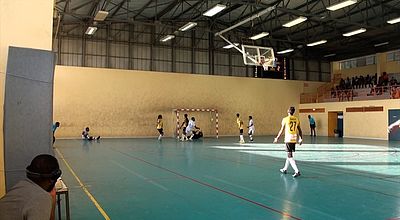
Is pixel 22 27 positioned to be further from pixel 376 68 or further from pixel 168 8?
pixel 376 68

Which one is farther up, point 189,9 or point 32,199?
point 189,9

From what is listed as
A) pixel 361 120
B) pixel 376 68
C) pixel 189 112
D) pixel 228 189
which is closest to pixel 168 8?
pixel 189 112

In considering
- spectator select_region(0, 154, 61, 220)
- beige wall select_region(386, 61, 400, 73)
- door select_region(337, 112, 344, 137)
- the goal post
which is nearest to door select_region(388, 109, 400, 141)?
door select_region(337, 112, 344, 137)

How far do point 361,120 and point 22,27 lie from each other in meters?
30.9

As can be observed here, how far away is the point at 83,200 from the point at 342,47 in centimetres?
3496

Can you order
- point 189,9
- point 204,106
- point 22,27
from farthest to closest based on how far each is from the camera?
point 204,106, point 189,9, point 22,27

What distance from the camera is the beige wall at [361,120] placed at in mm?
29609

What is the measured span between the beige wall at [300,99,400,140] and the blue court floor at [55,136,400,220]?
17.9m

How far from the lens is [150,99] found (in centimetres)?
3086

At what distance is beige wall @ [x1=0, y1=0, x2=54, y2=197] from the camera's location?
547 centimetres

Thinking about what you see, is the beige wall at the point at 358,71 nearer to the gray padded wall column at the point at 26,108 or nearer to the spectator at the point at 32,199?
the gray padded wall column at the point at 26,108

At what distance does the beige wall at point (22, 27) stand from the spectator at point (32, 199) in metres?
3.00

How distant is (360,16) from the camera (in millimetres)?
28656

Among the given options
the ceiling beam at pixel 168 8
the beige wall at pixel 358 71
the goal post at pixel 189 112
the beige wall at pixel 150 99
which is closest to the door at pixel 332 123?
the beige wall at pixel 150 99
